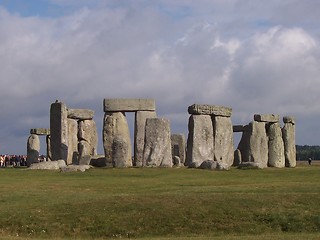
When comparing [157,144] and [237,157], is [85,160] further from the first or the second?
[237,157]

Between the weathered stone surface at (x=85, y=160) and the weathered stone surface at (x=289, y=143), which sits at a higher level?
the weathered stone surface at (x=289, y=143)

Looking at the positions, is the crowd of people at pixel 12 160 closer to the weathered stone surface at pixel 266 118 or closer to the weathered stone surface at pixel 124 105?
the weathered stone surface at pixel 124 105

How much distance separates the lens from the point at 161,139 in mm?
45406

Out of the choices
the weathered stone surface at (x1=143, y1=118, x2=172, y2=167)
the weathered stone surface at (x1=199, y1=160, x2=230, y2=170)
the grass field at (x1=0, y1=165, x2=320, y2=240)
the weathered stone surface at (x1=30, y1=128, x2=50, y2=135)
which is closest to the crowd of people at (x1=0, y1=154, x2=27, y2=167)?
the weathered stone surface at (x1=30, y1=128, x2=50, y2=135)

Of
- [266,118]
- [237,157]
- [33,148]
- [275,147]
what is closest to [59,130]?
[33,148]

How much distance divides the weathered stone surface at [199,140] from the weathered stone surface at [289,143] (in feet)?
28.3

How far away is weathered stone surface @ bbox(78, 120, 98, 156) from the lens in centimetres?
5659

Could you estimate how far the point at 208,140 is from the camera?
48.9m

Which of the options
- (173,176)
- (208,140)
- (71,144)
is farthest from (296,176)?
(71,144)

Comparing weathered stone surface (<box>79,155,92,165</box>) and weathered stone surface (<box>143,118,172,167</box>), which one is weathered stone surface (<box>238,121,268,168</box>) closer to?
weathered stone surface (<box>143,118,172,167</box>)

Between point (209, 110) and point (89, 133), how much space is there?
11.6 m

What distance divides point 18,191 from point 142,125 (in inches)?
832

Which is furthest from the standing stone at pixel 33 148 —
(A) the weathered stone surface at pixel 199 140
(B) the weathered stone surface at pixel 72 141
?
(A) the weathered stone surface at pixel 199 140

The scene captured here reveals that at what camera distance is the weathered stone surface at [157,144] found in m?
45.0
